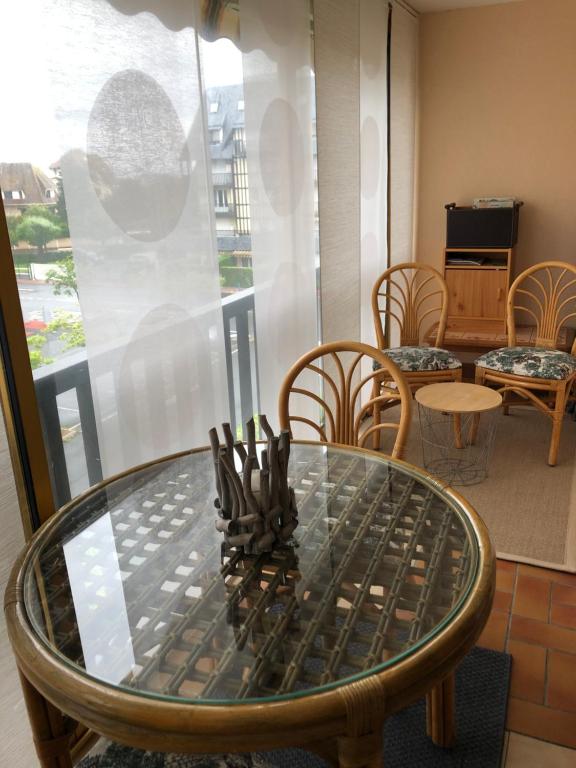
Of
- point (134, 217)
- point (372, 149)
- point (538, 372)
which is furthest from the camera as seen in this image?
point (372, 149)

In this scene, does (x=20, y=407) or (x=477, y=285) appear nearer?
(x=20, y=407)

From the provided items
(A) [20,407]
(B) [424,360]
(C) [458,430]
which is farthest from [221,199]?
(C) [458,430]

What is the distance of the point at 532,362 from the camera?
333 cm

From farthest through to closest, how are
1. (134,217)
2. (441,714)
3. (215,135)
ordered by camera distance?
(215,135) < (134,217) < (441,714)

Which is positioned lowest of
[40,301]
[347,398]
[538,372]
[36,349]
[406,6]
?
[538,372]

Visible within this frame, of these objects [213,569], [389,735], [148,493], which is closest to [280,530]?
[213,569]

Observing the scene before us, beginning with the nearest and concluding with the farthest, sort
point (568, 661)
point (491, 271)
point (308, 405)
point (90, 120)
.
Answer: point (90, 120) < point (568, 661) < point (308, 405) < point (491, 271)

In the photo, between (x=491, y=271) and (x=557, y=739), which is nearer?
(x=557, y=739)

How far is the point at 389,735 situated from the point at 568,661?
2.08 feet

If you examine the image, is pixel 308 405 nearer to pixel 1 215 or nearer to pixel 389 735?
pixel 389 735

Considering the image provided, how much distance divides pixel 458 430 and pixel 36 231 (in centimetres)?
249

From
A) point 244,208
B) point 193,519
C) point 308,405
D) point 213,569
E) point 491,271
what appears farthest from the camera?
point 491,271

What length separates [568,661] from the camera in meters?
2.01

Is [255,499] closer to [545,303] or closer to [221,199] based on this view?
[221,199]
